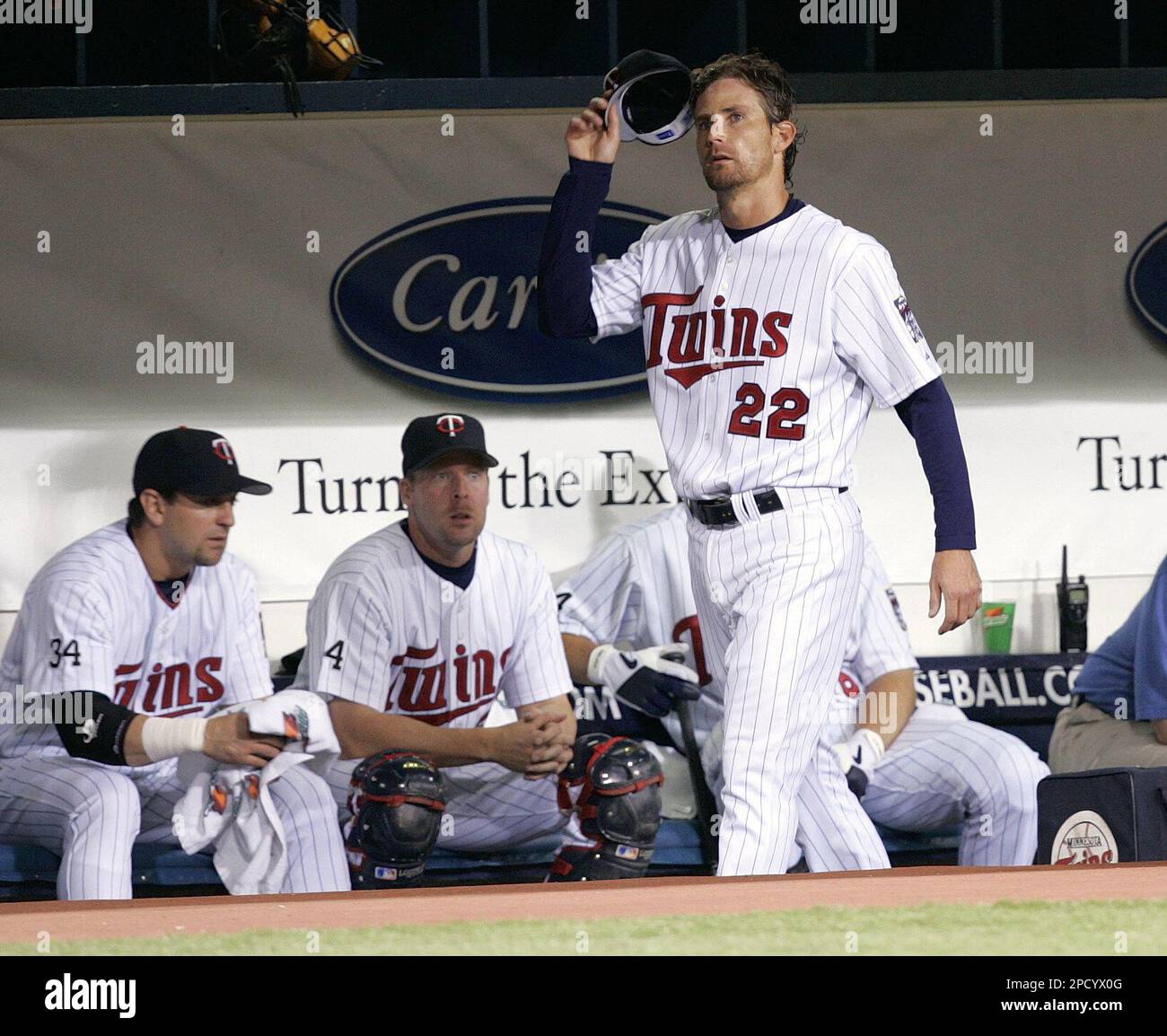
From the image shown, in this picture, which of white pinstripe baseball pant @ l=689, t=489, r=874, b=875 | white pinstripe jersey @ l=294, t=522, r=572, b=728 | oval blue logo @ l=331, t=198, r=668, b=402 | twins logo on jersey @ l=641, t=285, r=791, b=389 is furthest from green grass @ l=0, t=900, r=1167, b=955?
oval blue logo @ l=331, t=198, r=668, b=402

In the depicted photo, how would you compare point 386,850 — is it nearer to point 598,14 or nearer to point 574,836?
point 574,836

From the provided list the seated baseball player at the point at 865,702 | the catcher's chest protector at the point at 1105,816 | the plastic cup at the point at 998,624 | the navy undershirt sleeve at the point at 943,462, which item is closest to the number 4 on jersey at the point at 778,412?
the navy undershirt sleeve at the point at 943,462

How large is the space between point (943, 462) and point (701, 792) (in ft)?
4.14

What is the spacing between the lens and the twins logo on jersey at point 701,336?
2479 mm

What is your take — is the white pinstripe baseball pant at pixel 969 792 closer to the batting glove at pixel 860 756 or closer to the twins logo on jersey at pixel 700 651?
the batting glove at pixel 860 756

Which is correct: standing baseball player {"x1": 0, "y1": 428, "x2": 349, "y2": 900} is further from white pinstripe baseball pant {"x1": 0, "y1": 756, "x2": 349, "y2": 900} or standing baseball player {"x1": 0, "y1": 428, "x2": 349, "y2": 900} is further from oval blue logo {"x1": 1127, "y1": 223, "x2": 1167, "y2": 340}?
oval blue logo {"x1": 1127, "y1": 223, "x2": 1167, "y2": 340}

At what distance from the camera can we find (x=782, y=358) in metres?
2.47

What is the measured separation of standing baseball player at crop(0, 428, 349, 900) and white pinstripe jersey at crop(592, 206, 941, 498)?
110 cm

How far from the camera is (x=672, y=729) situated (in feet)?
A: 12.1

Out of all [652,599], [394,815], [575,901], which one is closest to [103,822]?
[394,815]

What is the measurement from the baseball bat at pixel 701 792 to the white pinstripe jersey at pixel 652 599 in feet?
0.31

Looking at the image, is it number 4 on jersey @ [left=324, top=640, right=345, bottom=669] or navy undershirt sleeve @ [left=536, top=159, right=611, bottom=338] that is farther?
number 4 on jersey @ [left=324, top=640, right=345, bottom=669]

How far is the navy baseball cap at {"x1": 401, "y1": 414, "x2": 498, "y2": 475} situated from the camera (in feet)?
11.3
